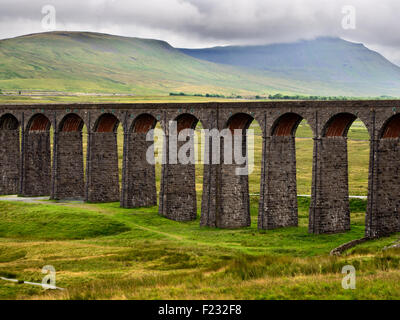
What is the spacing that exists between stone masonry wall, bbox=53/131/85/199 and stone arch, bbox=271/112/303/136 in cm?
3133

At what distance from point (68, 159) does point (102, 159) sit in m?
6.23

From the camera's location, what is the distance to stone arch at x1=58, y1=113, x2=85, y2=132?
255 feet

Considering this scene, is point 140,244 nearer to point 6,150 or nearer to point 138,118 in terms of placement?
point 138,118

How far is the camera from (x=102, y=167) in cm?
7412

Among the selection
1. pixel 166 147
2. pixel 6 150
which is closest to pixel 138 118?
pixel 166 147

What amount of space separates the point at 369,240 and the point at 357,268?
656 inches

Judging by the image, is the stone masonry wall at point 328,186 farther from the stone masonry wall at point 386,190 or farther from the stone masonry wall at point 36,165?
the stone masonry wall at point 36,165

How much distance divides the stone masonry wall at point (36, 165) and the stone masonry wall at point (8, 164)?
502 centimetres

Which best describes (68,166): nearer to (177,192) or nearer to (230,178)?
(177,192)

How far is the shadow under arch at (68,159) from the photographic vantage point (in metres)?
77.5

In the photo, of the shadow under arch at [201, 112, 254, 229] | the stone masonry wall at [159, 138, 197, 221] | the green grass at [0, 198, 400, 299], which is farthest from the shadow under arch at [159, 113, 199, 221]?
the shadow under arch at [201, 112, 254, 229]

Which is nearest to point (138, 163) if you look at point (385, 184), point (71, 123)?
point (71, 123)

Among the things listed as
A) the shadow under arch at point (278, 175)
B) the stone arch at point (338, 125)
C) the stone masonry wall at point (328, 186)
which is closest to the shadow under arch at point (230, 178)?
the shadow under arch at point (278, 175)

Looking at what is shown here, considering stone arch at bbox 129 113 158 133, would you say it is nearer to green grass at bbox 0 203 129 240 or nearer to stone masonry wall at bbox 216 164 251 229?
green grass at bbox 0 203 129 240
